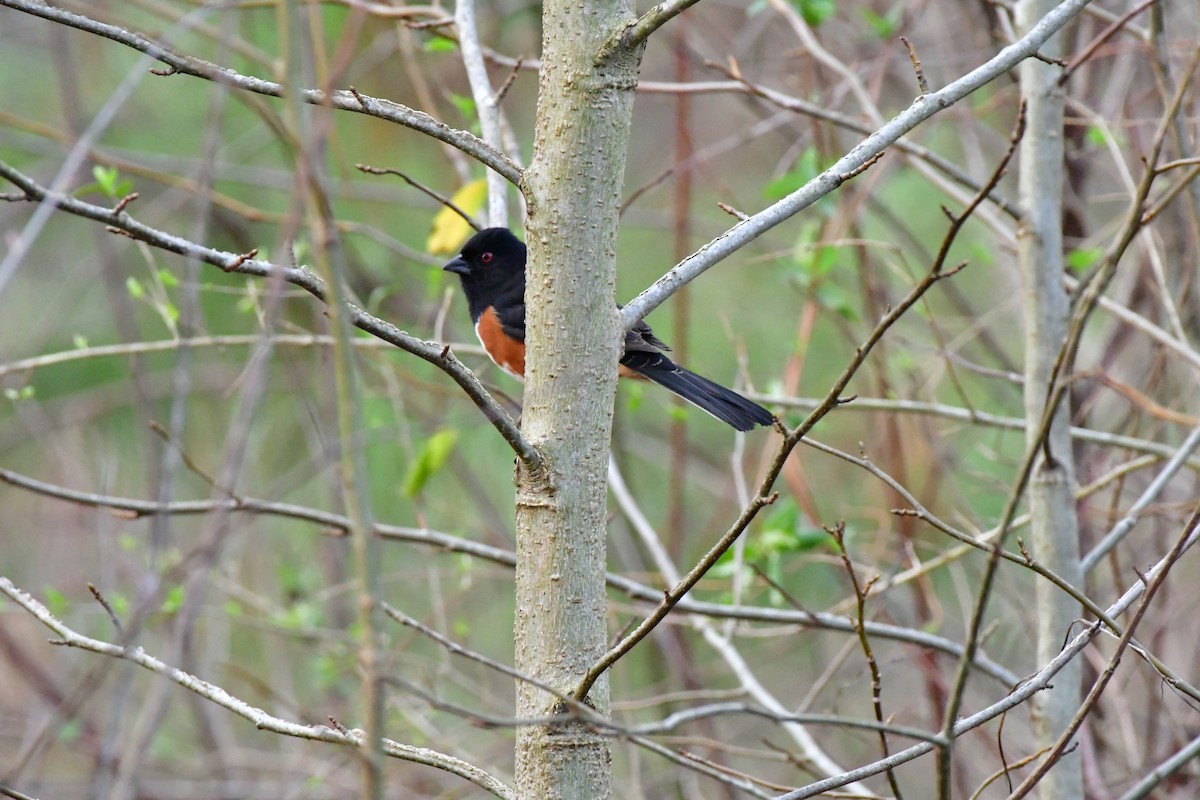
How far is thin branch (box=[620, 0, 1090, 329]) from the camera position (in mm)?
1636

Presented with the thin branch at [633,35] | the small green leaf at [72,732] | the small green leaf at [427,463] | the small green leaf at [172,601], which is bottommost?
the small green leaf at [72,732]

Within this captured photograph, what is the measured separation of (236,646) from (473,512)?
5.44 ft

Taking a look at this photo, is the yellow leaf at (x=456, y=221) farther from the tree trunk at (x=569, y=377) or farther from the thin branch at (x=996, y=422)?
the tree trunk at (x=569, y=377)

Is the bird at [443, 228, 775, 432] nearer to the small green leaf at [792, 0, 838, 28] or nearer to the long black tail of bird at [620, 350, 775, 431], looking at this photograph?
the long black tail of bird at [620, 350, 775, 431]

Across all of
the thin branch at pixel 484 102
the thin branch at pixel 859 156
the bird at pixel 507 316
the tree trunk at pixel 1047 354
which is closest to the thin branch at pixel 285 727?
the thin branch at pixel 859 156

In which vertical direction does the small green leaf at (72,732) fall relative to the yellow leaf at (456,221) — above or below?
below

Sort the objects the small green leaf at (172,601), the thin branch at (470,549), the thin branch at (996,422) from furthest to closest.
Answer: the small green leaf at (172,601)
the thin branch at (996,422)
the thin branch at (470,549)

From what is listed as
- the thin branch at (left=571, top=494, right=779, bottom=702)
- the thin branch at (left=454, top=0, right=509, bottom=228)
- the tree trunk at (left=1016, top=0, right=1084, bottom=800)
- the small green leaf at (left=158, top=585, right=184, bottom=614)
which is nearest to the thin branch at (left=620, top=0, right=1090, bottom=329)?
the thin branch at (left=571, top=494, right=779, bottom=702)

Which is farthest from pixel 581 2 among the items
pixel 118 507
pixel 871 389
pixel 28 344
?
pixel 28 344

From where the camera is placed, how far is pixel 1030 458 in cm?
113

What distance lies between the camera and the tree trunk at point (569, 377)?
5.16 feet

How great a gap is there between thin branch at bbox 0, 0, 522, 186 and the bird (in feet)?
5.75

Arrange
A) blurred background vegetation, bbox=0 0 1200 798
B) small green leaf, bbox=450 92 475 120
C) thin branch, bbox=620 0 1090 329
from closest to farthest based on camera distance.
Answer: thin branch, bbox=620 0 1090 329, small green leaf, bbox=450 92 475 120, blurred background vegetation, bbox=0 0 1200 798

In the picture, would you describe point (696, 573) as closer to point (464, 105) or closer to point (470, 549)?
point (470, 549)
